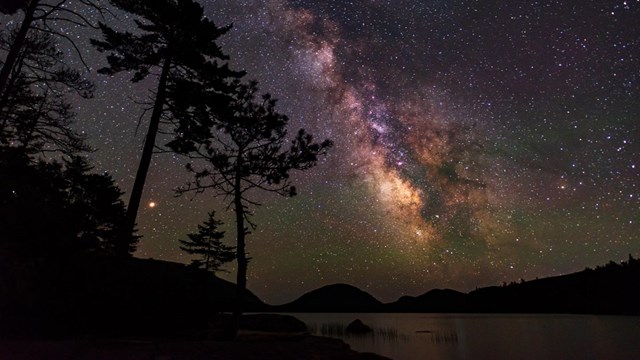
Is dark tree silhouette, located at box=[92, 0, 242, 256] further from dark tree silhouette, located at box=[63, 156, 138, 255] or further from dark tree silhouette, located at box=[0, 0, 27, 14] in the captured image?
dark tree silhouette, located at box=[63, 156, 138, 255]

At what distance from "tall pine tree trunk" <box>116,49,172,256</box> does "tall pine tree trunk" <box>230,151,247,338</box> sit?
4.36m

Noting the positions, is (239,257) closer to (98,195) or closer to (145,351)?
(145,351)

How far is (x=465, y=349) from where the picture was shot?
123 feet

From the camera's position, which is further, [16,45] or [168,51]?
[168,51]

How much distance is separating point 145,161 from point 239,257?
655cm

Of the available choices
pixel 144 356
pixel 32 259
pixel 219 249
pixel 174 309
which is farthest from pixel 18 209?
pixel 219 249

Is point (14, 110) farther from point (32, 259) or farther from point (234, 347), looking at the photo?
point (234, 347)

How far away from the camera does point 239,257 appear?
62.2ft

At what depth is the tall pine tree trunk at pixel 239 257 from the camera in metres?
17.4

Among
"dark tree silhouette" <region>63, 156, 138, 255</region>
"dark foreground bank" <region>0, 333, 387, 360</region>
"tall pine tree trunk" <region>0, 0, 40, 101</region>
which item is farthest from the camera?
"dark tree silhouette" <region>63, 156, 138, 255</region>

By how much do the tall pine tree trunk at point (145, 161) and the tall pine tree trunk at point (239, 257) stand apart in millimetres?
4362

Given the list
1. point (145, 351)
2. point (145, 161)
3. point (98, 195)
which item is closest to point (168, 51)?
point (145, 161)

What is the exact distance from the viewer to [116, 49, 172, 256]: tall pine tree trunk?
17.8m

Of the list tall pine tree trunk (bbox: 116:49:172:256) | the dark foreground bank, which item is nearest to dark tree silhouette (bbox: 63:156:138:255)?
tall pine tree trunk (bbox: 116:49:172:256)
